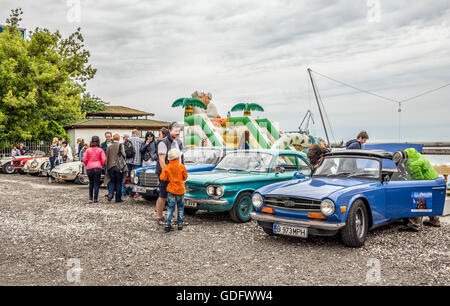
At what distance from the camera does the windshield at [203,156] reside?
10909 mm

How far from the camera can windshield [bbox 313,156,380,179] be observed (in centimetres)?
697

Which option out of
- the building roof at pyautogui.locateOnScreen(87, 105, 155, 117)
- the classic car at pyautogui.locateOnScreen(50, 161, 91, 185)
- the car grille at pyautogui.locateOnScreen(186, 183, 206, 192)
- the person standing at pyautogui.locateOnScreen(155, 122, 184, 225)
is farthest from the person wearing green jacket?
the building roof at pyautogui.locateOnScreen(87, 105, 155, 117)

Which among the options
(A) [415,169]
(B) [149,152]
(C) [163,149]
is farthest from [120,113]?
A: (A) [415,169]

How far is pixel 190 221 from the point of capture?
8.52 metres

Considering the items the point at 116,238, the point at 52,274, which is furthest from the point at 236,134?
the point at 52,274

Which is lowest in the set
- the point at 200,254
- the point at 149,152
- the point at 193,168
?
the point at 200,254

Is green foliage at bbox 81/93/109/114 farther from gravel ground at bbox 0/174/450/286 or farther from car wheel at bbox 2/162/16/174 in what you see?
gravel ground at bbox 0/174/450/286

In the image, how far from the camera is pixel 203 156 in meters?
11.1

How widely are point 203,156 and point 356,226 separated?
569 cm

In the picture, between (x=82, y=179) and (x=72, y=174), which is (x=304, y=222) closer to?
(x=82, y=179)

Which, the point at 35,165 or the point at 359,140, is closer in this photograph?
the point at 359,140

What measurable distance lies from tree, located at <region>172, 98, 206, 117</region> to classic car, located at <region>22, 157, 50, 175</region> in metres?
9.17
